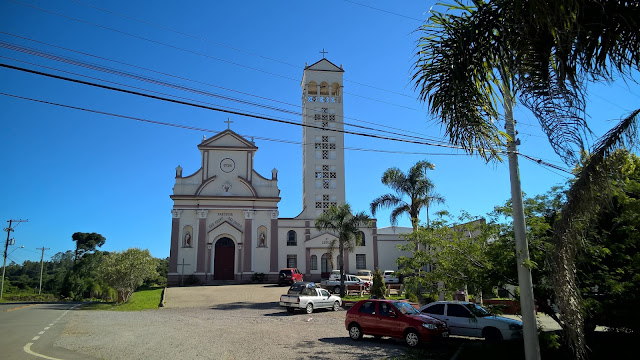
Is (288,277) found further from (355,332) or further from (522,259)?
(522,259)

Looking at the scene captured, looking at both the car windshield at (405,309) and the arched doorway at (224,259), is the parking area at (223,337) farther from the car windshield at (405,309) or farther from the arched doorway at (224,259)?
the arched doorway at (224,259)

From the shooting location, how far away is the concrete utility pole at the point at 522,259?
24.5 feet

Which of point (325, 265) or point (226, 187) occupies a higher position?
point (226, 187)

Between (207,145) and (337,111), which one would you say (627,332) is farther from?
(337,111)

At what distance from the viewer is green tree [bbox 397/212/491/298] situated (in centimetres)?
972

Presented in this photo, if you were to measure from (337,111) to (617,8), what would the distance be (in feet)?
152

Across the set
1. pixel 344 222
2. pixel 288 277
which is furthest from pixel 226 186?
pixel 344 222

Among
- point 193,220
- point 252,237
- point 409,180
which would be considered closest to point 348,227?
point 409,180

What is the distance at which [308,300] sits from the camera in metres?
21.1

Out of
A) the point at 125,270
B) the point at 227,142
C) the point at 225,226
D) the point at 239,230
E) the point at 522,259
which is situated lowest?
the point at 125,270

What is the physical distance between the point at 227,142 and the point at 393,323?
33.3 meters

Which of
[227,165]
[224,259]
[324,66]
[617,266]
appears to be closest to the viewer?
[617,266]

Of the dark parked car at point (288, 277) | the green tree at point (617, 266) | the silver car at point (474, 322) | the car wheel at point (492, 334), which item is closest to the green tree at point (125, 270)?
the dark parked car at point (288, 277)

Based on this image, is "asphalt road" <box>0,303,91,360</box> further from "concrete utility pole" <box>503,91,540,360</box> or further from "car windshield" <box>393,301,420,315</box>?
"concrete utility pole" <box>503,91,540,360</box>
